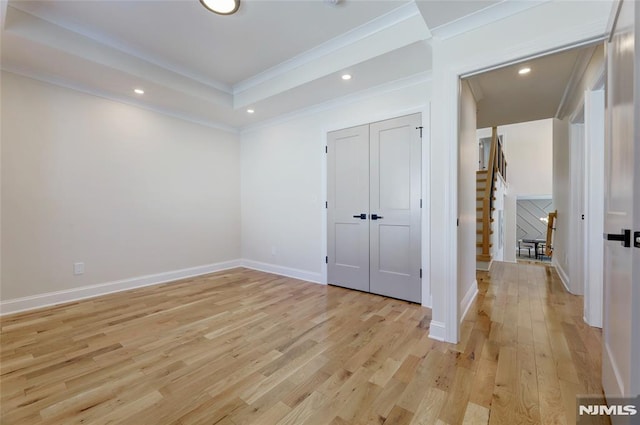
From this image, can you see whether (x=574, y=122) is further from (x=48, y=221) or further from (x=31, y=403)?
(x=48, y=221)

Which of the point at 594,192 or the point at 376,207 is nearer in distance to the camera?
the point at 594,192

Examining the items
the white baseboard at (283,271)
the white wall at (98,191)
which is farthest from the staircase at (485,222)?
the white wall at (98,191)

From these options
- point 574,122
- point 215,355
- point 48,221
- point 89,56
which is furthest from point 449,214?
point 48,221

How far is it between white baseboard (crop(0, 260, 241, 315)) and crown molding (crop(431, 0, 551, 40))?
427 centimetres

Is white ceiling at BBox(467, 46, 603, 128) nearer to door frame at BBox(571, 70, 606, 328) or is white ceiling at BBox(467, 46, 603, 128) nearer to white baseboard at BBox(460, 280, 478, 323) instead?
door frame at BBox(571, 70, 606, 328)

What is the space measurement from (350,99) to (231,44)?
1518 mm

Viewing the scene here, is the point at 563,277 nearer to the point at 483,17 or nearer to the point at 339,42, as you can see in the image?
the point at 483,17

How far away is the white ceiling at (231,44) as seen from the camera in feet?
7.40

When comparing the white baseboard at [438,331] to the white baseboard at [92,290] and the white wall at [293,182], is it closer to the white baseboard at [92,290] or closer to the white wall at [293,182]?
the white wall at [293,182]

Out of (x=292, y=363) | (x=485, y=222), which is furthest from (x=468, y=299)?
(x=485, y=222)

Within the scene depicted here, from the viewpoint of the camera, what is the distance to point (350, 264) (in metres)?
3.58

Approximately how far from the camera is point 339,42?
275cm

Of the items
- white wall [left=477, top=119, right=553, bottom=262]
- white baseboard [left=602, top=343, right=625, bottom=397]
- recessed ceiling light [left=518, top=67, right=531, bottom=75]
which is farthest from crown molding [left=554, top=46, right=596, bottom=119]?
white wall [left=477, top=119, right=553, bottom=262]

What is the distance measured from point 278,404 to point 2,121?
3.76 metres
